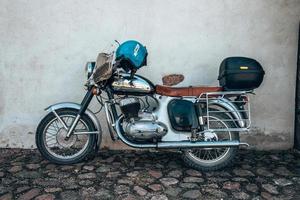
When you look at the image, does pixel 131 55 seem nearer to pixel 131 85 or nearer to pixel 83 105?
pixel 131 85

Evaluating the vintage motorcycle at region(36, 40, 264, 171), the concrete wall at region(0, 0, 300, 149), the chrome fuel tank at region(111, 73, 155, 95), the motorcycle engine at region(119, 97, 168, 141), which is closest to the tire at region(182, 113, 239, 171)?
the vintage motorcycle at region(36, 40, 264, 171)

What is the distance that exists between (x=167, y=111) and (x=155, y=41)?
3.22 ft

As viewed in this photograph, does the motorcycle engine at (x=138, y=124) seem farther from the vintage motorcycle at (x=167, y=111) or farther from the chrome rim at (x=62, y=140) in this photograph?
the chrome rim at (x=62, y=140)

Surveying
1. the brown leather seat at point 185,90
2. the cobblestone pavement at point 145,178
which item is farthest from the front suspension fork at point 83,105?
the brown leather seat at point 185,90

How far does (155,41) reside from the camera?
5.03 meters

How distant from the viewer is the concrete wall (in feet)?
16.3

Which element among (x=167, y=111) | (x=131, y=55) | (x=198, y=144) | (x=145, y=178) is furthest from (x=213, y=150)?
(x=131, y=55)

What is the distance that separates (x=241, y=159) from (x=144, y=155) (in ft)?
3.89

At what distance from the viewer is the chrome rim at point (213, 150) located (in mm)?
4547

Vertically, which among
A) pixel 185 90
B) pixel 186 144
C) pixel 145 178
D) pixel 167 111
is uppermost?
pixel 185 90

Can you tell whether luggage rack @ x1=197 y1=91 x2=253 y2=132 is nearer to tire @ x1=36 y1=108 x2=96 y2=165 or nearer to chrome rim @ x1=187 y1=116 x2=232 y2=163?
chrome rim @ x1=187 y1=116 x2=232 y2=163

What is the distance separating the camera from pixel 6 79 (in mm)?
5141

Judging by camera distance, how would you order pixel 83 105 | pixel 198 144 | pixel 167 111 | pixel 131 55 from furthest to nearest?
pixel 83 105
pixel 167 111
pixel 198 144
pixel 131 55

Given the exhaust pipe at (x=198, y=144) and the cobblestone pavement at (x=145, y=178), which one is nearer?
the cobblestone pavement at (x=145, y=178)
